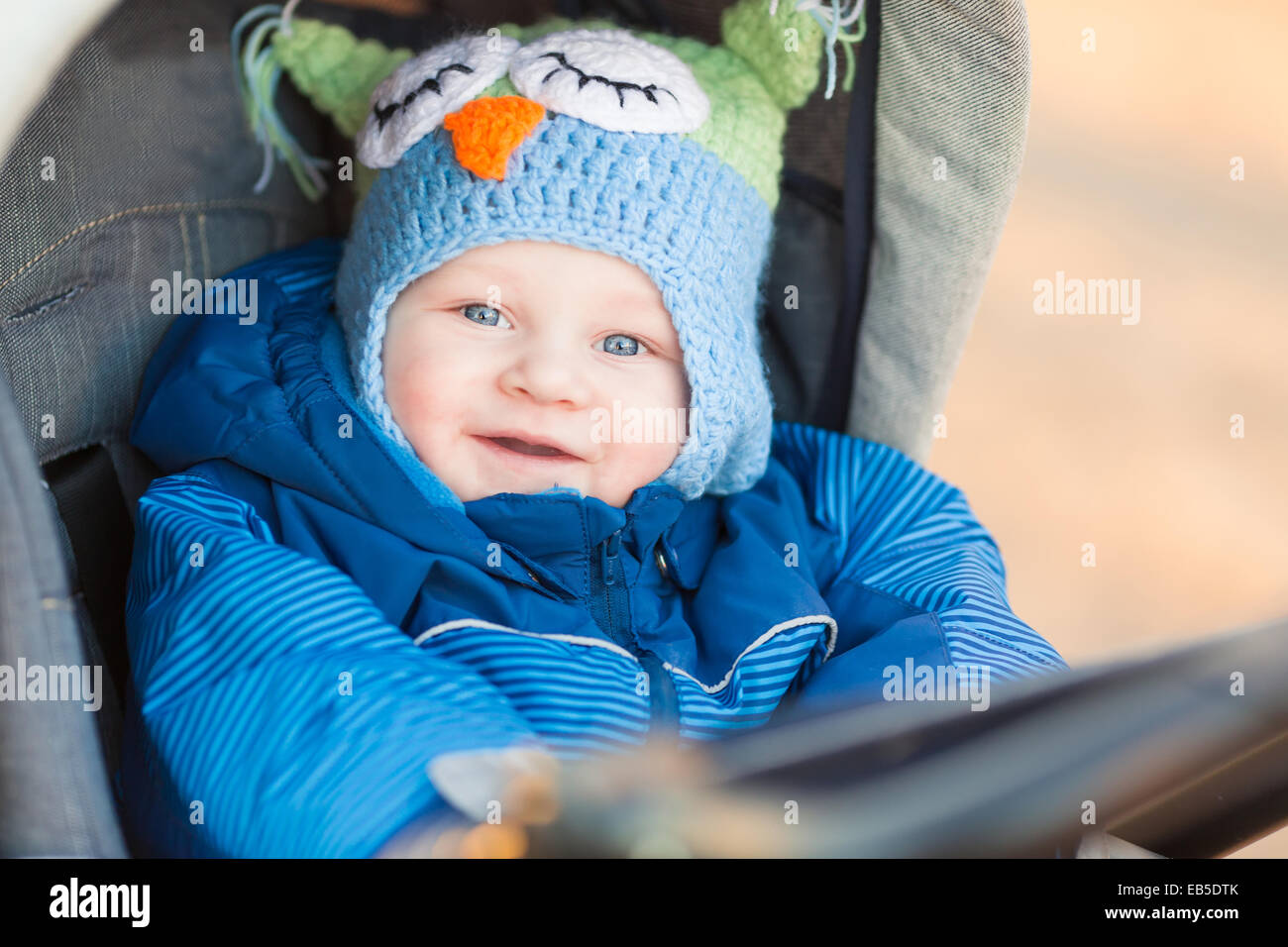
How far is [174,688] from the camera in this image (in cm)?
76

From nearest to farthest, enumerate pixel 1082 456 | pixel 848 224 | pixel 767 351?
A: 1. pixel 848 224
2. pixel 767 351
3. pixel 1082 456

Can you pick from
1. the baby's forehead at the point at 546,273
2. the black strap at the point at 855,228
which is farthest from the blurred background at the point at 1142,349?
the baby's forehead at the point at 546,273

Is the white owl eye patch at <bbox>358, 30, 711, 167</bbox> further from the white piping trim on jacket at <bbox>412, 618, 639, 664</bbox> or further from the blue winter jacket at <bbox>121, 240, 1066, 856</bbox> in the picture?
the white piping trim on jacket at <bbox>412, 618, 639, 664</bbox>

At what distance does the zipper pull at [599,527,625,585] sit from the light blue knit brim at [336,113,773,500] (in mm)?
75

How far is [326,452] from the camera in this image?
3.02ft

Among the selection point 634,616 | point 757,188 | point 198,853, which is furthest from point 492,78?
point 198,853

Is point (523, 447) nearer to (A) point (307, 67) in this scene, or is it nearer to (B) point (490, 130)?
(B) point (490, 130)

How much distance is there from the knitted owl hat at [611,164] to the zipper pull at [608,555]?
0.08m

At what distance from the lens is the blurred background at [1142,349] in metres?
1.69

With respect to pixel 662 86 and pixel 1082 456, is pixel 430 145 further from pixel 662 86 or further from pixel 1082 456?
pixel 1082 456

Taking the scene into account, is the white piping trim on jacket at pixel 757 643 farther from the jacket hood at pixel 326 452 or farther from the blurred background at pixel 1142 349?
the blurred background at pixel 1142 349

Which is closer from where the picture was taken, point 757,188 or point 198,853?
point 198,853

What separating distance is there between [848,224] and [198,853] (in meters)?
0.77

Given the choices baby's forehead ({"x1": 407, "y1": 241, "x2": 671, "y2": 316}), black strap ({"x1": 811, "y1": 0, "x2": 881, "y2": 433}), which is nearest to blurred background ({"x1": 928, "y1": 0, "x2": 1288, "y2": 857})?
black strap ({"x1": 811, "y1": 0, "x2": 881, "y2": 433})
